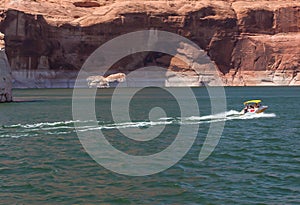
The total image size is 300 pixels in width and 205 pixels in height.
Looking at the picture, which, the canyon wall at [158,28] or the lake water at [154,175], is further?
the canyon wall at [158,28]

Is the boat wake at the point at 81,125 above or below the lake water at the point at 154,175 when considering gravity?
below

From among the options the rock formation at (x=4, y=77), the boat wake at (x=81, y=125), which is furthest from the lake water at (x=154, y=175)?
the rock formation at (x=4, y=77)

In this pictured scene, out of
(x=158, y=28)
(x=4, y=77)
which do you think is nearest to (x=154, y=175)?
(x=4, y=77)

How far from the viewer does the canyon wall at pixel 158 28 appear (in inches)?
4774

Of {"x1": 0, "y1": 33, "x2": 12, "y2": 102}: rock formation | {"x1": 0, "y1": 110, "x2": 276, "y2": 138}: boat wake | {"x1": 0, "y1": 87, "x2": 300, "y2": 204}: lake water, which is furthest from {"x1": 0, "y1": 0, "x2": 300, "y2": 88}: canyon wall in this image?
{"x1": 0, "y1": 87, "x2": 300, "y2": 204}: lake water

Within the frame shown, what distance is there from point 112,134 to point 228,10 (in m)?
117

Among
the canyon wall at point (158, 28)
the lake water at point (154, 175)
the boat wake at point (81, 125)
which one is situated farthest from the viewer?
the canyon wall at point (158, 28)

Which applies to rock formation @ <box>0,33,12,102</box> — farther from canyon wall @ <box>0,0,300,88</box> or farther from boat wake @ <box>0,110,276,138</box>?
canyon wall @ <box>0,0,300,88</box>

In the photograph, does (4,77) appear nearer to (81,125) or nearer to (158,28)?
(81,125)

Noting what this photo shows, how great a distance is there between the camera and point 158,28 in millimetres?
132750

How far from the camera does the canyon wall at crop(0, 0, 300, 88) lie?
121 meters

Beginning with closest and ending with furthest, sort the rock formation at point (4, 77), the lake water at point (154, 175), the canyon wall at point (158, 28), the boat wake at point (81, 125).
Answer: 1. the lake water at point (154, 175)
2. the boat wake at point (81, 125)
3. the rock formation at point (4, 77)
4. the canyon wall at point (158, 28)

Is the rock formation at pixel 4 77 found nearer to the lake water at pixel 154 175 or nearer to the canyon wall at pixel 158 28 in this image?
the lake water at pixel 154 175

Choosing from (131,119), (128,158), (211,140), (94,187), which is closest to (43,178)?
(94,187)
